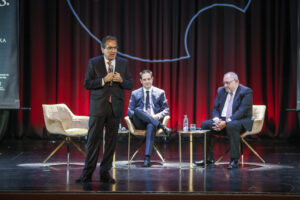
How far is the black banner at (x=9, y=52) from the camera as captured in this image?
6.85 metres

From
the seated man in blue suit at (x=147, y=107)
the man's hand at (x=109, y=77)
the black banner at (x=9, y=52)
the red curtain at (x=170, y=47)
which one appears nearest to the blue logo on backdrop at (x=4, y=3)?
the black banner at (x=9, y=52)

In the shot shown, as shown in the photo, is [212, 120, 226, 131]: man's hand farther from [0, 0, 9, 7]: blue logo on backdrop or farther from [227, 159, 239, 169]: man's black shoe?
[0, 0, 9, 7]: blue logo on backdrop

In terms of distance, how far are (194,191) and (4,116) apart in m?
5.66

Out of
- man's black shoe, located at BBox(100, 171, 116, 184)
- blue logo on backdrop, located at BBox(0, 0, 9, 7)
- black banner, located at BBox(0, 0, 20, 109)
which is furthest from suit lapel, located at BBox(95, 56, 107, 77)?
blue logo on backdrop, located at BBox(0, 0, 9, 7)

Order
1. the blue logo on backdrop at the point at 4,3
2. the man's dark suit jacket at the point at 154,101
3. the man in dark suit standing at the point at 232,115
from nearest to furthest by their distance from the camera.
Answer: the man in dark suit standing at the point at 232,115 → the man's dark suit jacket at the point at 154,101 → the blue logo on backdrop at the point at 4,3

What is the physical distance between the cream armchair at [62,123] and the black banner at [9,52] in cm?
134

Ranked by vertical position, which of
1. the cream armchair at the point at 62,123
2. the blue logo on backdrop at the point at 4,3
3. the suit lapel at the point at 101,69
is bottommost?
the cream armchair at the point at 62,123

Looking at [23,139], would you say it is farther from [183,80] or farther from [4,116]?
[183,80]

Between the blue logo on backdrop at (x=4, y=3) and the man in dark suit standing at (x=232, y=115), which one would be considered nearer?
the man in dark suit standing at (x=232, y=115)

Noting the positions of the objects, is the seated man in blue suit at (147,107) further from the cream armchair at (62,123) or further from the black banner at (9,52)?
the black banner at (9,52)

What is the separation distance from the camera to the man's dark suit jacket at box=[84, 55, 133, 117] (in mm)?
4047

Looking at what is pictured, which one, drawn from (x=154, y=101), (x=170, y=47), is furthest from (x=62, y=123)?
(x=170, y=47)

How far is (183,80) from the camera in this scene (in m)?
8.69

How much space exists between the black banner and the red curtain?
1654 millimetres
